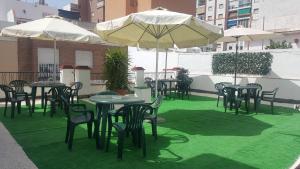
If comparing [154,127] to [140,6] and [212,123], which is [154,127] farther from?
[140,6]

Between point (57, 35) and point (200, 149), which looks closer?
point (200, 149)

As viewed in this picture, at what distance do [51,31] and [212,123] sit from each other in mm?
5304

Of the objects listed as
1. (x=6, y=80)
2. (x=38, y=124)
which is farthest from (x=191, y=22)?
(x=6, y=80)

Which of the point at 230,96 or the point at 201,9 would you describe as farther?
the point at 201,9

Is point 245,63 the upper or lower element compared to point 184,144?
upper

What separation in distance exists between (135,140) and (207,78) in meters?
10.1

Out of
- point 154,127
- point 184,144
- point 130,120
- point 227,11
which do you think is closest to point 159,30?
point 154,127

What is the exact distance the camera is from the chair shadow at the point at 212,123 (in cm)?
652

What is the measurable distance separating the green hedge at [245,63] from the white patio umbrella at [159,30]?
427cm

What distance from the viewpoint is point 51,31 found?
7812 millimetres

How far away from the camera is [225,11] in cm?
6625

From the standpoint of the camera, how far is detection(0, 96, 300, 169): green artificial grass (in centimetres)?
439

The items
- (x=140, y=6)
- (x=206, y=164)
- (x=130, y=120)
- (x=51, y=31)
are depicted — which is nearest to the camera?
(x=206, y=164)

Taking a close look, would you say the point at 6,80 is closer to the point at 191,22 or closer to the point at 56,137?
the point at 56,137
